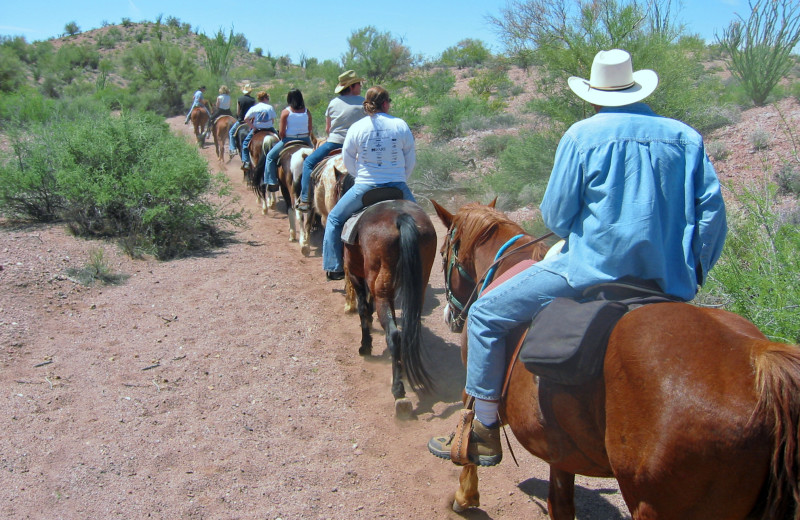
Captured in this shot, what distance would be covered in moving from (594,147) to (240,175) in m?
14.5

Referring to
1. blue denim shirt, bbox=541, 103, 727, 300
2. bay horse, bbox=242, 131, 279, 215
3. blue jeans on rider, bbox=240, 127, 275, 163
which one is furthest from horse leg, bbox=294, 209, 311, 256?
blue denim shirt, bbox=541, 103, 727, 300

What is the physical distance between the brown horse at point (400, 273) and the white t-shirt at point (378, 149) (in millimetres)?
469

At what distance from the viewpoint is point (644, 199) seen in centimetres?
229

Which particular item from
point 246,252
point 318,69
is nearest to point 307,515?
point 246,252

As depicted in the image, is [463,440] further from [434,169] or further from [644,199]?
[434,169]

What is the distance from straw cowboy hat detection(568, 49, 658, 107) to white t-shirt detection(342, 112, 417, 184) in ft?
10.4

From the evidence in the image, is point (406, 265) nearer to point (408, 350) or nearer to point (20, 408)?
point (408, 350)

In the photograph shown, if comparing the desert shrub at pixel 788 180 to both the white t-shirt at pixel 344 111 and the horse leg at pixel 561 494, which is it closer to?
the white t-shirt at pixel 344 111

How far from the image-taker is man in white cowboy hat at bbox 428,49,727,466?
7.57 ft

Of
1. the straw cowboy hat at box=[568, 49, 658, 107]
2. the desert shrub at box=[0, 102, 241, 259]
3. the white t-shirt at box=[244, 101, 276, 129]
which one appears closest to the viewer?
the straw cowboy hat at box=[568, 49, 658, 107]

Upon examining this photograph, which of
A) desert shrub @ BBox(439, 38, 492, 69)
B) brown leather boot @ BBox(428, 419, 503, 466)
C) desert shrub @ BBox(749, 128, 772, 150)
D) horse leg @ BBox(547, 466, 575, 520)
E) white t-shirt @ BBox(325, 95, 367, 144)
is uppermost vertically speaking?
desert shrub @ BBox(439, 38, 492, 69)

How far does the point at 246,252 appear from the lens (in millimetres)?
8969

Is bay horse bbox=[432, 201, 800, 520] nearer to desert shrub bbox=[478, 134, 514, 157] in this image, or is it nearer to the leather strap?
the leather strap

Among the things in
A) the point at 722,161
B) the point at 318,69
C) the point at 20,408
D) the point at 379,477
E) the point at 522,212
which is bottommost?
the point at 379,477
